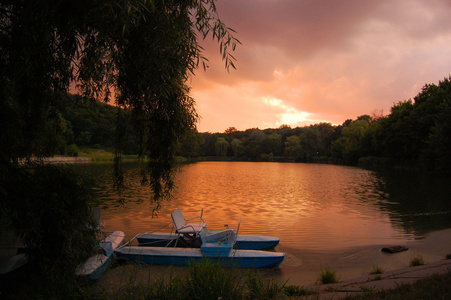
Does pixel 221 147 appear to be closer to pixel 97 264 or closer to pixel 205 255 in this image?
pixel 205 255

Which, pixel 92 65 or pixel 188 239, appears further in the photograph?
pixel 188 239

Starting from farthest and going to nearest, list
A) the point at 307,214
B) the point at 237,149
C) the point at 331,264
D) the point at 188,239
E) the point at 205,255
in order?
the point at 237,149
the point at 307,214
the point at 188,239
the point at 331,264
the point at 205,255

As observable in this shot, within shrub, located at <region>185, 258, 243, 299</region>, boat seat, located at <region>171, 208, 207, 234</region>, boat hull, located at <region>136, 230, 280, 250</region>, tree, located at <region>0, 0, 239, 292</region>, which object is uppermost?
tree, located at <region>0, 0, 239, 292</region>

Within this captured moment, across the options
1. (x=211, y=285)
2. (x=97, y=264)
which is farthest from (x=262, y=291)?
(x=97, y=264)

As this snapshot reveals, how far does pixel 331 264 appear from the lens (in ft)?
26.9

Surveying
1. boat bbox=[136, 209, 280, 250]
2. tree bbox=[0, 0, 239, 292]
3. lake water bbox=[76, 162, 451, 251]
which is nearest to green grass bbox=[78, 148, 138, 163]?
lake water bbox=[76, 162, 451, 251]

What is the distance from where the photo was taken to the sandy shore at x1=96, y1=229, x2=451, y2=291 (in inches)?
268

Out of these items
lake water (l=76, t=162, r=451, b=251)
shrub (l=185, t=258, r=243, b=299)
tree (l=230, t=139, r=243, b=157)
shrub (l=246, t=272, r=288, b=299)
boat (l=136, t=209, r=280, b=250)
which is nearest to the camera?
shrub (l=185, t=258, r=243, b=299)

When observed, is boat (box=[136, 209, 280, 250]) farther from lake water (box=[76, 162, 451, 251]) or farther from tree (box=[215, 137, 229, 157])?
tree (box=[215, 137, 229, 157])

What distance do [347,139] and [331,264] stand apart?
82.7 m

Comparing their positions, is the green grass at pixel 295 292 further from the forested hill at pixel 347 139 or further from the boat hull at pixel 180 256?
the forested hill at pixel 347 139

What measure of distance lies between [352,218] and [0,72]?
14.4 meters

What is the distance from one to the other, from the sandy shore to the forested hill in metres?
2.88

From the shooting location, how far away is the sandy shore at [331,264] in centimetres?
681
